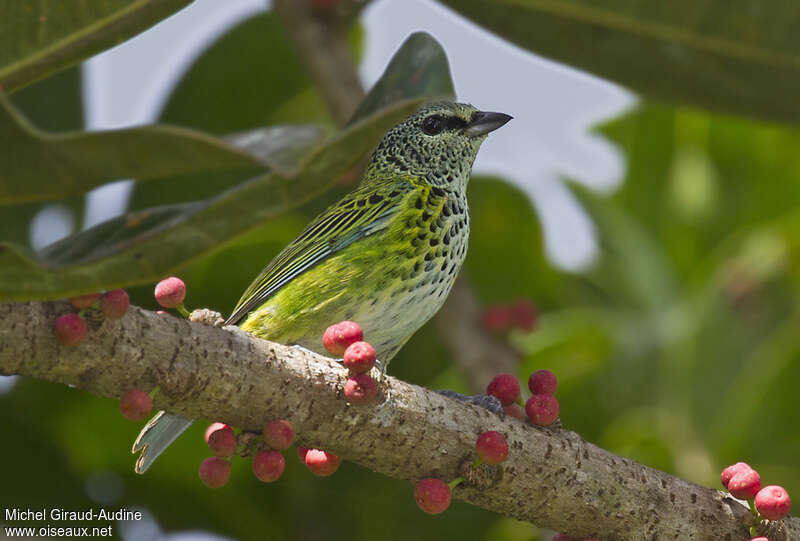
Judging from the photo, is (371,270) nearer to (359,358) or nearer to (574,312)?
(359,358)

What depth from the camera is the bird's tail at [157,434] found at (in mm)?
2654

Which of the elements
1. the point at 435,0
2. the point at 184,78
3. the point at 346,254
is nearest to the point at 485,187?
the point at 435,0

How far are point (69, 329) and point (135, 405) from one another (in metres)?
0.21

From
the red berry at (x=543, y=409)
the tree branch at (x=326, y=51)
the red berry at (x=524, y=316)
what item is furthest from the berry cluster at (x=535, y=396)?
the tree branch at (x=326, y=51)

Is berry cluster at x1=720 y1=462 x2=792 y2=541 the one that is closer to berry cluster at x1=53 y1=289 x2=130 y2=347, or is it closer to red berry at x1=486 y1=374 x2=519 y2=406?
red berry at x1=486 y1=374 x2=519 y2=406

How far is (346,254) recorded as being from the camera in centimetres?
321

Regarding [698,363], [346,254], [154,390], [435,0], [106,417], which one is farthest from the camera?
[698,363]

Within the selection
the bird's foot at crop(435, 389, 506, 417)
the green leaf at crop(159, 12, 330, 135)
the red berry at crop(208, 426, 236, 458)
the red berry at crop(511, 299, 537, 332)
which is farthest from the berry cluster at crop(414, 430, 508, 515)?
the green leaf at crop(159, 12, 330, 135)

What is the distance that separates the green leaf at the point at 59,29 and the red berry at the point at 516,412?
129 cm

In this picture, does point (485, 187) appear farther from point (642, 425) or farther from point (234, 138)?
point (234, 138)

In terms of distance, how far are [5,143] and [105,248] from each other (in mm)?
246

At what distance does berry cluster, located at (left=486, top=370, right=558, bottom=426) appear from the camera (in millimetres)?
2508

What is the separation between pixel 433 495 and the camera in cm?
230

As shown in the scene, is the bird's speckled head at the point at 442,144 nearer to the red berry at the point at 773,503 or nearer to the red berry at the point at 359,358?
the red berry at the point at 359,358
